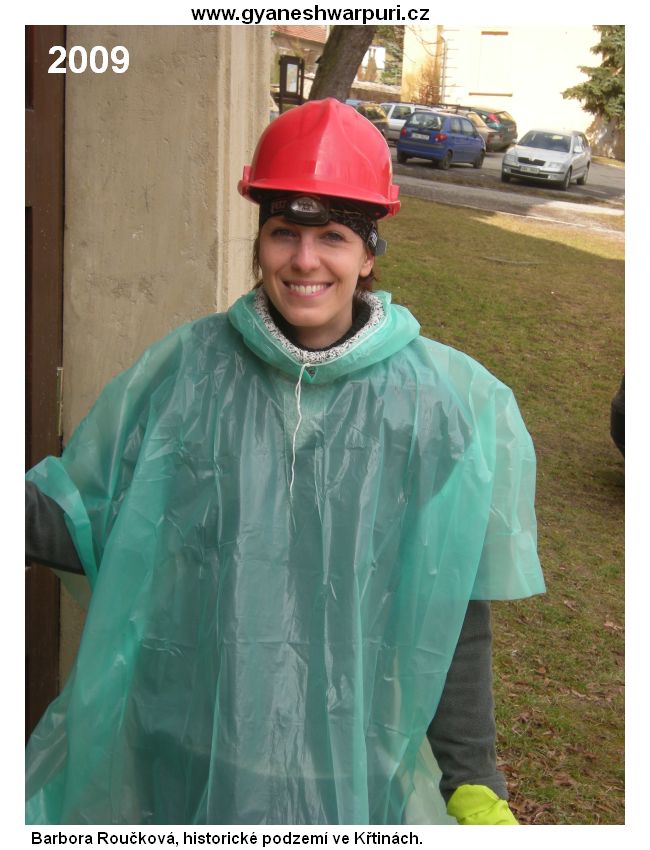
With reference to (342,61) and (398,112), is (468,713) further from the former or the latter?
(398,112)

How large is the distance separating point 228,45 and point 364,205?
116 centimetres

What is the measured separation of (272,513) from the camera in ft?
6.68

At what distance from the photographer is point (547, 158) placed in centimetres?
2102

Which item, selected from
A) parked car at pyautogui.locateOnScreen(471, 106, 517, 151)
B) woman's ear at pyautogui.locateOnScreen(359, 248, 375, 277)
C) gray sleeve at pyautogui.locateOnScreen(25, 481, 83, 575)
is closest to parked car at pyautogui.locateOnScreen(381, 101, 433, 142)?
parked car at pyautogui.locateOnScreen(471, 106, 517, 151)

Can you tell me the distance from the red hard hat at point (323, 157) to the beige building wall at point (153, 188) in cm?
95

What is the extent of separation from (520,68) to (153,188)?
33688 mm

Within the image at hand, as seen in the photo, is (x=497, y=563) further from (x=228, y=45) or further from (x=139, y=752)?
(x=228, y=45)

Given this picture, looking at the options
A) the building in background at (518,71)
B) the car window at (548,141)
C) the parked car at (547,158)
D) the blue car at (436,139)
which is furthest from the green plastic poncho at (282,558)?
the building in background at (518,71)

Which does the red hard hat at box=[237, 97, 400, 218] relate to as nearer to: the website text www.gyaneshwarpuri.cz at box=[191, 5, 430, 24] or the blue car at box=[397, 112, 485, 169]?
the website text www.gyaneshwarpuri.cz at box=[191, 5, 430, 24]

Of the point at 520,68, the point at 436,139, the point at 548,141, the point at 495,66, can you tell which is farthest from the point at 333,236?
the point at 520,68

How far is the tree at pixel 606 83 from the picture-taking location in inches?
1282

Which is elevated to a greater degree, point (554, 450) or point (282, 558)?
point (282, 558)

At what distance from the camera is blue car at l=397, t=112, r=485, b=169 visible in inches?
830

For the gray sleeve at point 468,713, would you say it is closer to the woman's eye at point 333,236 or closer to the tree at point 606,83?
the woman's eye at point 333,236
